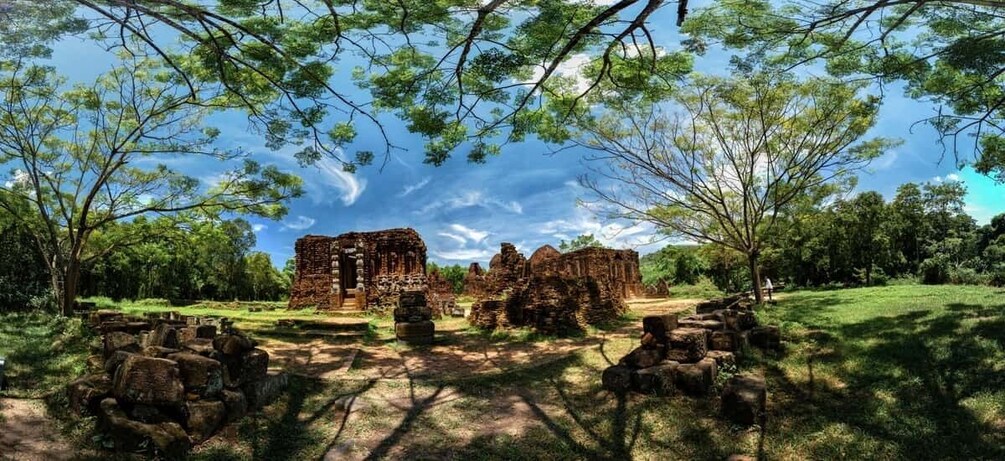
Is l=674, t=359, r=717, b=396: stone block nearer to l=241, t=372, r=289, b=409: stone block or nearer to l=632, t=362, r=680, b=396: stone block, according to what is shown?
l=632, t=362, r=680, b=396: stone block

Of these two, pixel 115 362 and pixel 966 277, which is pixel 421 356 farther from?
pixel 966 277

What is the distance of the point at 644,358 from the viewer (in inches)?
317

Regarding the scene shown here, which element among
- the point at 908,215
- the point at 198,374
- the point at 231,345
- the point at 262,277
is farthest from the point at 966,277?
the point at 262,277

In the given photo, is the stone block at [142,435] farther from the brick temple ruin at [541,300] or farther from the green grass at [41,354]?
the brick temple ruin at [541,300]

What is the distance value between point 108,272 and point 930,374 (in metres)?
37.9

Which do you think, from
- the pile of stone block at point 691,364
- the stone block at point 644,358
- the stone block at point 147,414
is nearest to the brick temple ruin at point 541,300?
the pile of stone block at point 691,364

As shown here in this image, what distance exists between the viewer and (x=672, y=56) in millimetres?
9984

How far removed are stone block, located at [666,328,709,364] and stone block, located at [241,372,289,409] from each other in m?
5.72

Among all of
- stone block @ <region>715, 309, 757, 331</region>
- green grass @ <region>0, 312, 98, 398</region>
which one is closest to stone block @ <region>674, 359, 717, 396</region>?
stone block @ <region>715, 309, 757, 331</region>

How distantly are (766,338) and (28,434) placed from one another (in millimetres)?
10321

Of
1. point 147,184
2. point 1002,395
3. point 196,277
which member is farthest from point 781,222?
point 196,277

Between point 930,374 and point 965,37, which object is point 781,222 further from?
point 930,374

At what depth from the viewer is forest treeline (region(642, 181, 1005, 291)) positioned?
26.9 metres

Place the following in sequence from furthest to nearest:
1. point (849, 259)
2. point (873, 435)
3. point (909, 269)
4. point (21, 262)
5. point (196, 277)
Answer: point (196, 277)
point (909, 269)
point (849, 259)
point (21, 262)
point (873, 435)
